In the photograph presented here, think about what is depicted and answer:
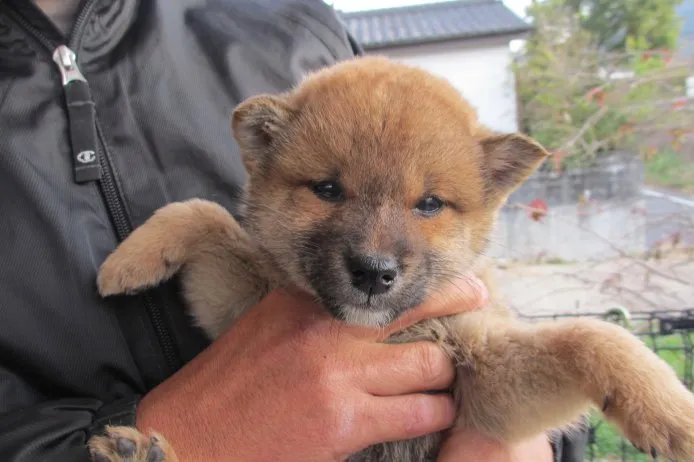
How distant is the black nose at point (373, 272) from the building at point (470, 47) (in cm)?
353

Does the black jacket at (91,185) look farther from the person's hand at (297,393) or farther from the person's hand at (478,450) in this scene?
the person's hand at (478,450)

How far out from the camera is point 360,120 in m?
1.48

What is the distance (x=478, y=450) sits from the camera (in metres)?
1.47

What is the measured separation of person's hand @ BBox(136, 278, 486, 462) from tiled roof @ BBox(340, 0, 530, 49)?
3732 mm

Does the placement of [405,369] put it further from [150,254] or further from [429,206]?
[150,254]

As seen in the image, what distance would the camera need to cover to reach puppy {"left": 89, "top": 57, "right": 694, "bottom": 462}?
4.37 ft

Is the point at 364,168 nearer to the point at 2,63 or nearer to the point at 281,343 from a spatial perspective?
the point at 281,343

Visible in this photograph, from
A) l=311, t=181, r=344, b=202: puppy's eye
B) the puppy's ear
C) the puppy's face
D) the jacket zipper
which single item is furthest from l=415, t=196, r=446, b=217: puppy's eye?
the jacket zipper

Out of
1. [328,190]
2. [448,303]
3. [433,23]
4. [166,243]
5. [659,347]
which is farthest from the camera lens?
[433,23]

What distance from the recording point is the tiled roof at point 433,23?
17.1ft

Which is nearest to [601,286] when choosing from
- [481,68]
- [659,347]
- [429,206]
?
[659,347]

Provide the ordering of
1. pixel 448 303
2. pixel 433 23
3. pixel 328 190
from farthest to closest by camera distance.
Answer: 1. pixel 433 23
2. pixel 448 303
3. pixel 328 190

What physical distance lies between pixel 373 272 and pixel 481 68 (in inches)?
165

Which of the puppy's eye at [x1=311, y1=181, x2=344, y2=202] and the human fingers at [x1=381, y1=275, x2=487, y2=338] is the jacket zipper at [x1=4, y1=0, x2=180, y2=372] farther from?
the human fingers at [x1=381, y1=275, x2=487, y2=338]
